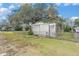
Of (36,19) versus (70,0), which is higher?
(70,0)

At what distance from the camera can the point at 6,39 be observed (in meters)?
2.04

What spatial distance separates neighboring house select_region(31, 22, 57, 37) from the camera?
2047 mm

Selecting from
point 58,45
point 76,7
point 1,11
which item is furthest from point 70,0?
point 1,11

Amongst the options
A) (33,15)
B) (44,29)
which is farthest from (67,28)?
(33,15)

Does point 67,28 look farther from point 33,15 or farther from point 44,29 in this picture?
point 33,15

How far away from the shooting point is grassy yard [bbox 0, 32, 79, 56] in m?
2.01

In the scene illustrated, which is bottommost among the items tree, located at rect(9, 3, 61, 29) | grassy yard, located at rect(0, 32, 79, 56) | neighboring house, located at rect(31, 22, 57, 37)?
grassy yard, located at rect(0, 32, 79, 56)

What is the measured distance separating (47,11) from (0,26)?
1.27 ft

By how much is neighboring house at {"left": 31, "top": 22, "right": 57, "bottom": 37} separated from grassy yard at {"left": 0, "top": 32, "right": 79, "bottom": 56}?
0.04 meters

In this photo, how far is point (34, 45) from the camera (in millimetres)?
2035

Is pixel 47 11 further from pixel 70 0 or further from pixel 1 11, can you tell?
pixel 1 11

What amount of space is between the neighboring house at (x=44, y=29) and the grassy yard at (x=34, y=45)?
0.13 ft

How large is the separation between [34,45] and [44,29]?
15cm

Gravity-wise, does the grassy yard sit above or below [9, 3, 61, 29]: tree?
below
